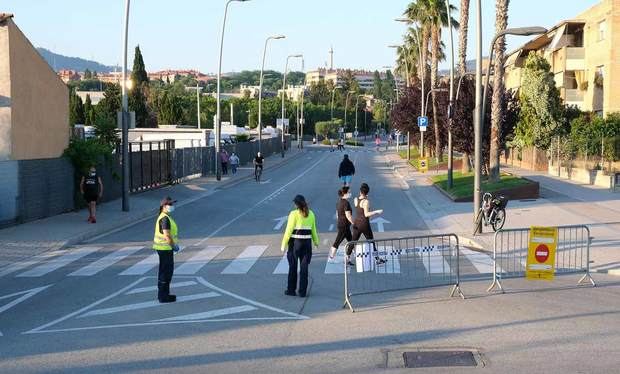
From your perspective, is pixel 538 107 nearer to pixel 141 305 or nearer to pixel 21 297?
pixel 141 305

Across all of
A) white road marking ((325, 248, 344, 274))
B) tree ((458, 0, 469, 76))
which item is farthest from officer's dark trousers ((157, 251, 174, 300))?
tree ((458, 0, 469, 76))

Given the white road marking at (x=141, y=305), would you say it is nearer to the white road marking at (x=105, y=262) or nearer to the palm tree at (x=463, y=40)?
the white road marking at (x=105, y=262)

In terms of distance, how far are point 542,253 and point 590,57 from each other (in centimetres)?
4565

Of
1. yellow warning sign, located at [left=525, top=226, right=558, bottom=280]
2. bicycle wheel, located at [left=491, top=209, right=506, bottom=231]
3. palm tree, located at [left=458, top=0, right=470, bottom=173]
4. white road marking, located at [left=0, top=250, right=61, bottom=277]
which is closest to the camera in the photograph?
yellow warning sign, located at [left=525, top=226, right=558, bottom=280]

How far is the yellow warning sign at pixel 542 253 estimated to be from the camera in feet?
48.6

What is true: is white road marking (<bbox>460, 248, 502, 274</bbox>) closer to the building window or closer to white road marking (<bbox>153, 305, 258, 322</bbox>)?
white road marking (<bbox>153, 305, 258, 322</bbox>)

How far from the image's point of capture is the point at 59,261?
60.2ft

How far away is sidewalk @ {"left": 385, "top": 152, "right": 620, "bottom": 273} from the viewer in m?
20.4

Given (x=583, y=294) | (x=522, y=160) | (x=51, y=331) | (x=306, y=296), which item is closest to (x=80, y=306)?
(x=51, y=331)

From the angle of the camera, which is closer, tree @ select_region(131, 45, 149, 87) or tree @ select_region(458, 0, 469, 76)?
tree @ select_region(458, 0, 469, 76)

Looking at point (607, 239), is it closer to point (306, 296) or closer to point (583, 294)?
point (583, 294)

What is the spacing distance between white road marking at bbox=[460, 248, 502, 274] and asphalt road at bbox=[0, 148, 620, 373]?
0.11m

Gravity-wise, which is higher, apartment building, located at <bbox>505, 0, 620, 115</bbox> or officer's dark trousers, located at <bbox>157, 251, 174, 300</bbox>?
apartment building, located at <bbox>505, 0, 620, 115</bbox>

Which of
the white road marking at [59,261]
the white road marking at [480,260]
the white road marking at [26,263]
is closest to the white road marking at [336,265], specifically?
the white road marking at [480,260]
